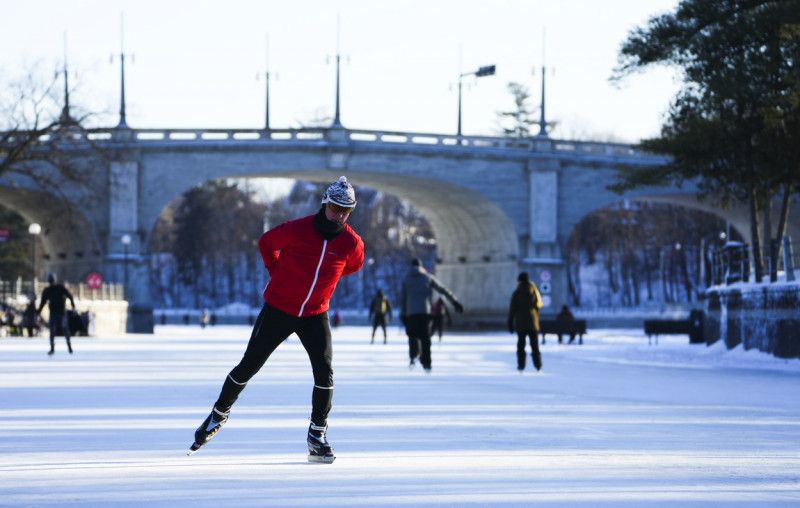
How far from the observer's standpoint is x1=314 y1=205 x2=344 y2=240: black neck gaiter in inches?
303

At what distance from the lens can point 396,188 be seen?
57.8 m

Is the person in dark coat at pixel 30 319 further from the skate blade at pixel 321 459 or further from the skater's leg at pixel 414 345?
the skate blade at pixel 321 459

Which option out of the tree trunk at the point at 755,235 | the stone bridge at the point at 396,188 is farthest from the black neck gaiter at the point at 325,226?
the stone bridge at the point at 396,188

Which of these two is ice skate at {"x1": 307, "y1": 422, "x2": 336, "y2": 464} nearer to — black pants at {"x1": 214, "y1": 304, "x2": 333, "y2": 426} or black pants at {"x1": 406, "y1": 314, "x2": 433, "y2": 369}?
black pants at {"x1": 214, "y1": 304, "x2": 333, "y2": 426}

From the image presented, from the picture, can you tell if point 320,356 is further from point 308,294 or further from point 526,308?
point 526,308

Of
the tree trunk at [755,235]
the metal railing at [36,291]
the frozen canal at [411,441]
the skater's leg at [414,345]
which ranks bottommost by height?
the frozen canal at [411,441]


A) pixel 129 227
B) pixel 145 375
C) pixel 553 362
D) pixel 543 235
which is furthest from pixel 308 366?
pixel 543 235

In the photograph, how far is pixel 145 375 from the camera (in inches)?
705

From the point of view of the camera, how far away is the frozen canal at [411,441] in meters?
6.54

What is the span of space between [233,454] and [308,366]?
41.0 feet

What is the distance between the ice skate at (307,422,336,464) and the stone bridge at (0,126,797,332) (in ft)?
132

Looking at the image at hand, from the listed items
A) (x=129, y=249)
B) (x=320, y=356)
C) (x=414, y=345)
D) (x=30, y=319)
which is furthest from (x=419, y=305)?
(x=129, y=249)

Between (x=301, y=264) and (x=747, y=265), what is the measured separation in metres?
22.3

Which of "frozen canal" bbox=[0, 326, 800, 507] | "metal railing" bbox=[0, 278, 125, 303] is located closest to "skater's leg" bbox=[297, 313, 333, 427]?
"frozen canal" bbox=[0, 326, 800, 507]
